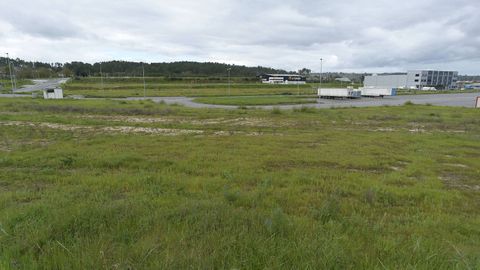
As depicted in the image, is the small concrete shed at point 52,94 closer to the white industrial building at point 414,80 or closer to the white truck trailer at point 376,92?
the white truck trailer at point 376,92

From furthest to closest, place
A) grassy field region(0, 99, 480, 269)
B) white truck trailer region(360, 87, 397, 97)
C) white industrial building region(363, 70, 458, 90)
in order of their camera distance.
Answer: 1. white industrial building region(363, 70, 458, 90)
2. white truck trailer region(360, 87, 397, 97)
3. grassy field region(0, 99, 480, 269)

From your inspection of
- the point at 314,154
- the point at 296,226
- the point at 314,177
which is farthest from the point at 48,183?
the point at 314,154

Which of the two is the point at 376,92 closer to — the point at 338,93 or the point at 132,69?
the point at 338,93

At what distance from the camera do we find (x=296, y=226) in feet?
13.7

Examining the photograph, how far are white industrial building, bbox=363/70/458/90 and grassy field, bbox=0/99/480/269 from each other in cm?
15664

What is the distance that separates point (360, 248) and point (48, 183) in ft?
23.0

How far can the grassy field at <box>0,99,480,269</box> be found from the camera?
324 centimetres

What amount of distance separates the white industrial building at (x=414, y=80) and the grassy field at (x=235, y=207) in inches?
6167

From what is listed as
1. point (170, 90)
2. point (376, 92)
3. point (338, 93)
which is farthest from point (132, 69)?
point (376, 92)

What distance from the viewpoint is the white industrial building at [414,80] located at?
494 feet

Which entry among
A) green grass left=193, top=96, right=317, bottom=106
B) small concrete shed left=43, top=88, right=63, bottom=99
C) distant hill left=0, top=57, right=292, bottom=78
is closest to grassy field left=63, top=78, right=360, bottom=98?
small concrete shed left=43, top=88, right=63, bottom=99

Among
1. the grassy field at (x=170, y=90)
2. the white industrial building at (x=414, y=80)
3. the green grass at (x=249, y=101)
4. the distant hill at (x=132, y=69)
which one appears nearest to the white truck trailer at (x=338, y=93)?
the grassy field at (x=170, y=90)

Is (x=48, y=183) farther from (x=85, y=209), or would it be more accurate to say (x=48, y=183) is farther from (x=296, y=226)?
(x=296, y=226)

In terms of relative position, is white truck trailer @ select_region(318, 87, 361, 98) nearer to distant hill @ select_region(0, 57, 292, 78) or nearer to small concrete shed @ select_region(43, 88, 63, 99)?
small concrete shed @ select_region(43, 88, 63, 99)
